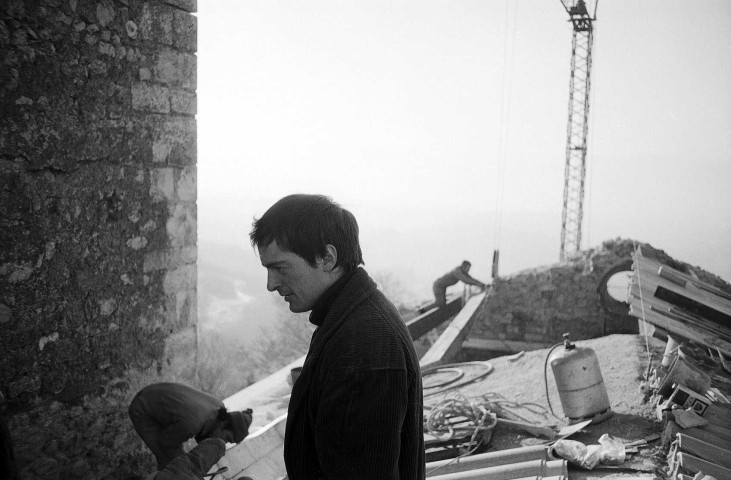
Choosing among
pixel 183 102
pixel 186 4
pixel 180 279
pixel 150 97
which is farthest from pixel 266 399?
pixel 186 4

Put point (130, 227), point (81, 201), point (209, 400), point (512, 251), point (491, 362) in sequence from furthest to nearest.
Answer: point (512, 251) → point (491, 362) → point (209, 400) → point (130, 227) → point (81, 201)

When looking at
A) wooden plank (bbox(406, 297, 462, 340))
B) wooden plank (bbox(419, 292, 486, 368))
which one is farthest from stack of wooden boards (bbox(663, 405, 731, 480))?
wooden plank (bbox(406, 297, 462, 340))

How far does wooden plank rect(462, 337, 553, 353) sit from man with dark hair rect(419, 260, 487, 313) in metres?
1.85

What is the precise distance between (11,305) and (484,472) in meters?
3.24

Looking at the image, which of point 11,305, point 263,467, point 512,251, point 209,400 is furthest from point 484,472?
point 512,251

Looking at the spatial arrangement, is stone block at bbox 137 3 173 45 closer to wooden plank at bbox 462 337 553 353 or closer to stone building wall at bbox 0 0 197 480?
stone building wall at bbox 0 0 197 480

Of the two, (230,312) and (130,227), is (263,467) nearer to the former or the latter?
(130,227)

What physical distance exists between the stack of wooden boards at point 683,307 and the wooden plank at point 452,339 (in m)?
3.15

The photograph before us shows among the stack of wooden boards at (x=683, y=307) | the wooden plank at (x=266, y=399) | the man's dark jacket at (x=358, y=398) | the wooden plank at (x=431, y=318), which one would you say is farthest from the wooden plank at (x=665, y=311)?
the man's dark jacket at (x=358, y=398)

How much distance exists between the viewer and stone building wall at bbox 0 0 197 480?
310cm

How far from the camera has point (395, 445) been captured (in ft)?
5.16

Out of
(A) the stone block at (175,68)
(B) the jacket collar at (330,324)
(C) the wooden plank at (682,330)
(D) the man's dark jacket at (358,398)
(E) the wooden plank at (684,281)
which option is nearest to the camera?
(D) the man's dark jacket at (358,398)

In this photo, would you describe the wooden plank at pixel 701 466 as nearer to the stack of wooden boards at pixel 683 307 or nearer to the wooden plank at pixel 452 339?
the stack of wooden boards at pixel 683 307

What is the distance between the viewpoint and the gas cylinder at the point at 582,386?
532 cm
